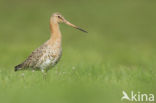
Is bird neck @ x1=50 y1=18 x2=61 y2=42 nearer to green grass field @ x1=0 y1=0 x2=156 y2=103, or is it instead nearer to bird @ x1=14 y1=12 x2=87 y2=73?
bird @ x1=14 y1=12 x2=87 y2=73

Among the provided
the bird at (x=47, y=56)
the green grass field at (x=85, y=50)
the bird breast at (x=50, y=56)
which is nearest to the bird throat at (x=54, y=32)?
the bird at (x=47, y=56)

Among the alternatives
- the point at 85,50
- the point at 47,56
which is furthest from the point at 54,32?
the point at 85,50

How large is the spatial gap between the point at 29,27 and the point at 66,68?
41.8ft

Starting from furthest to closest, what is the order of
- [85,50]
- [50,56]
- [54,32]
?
[85,50] < [54,32] < [50,56]

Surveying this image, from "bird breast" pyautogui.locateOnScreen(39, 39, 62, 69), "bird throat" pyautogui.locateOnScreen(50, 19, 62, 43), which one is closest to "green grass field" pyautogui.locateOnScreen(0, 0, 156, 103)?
"bird breast" pyautogui.locateOnScreen(39, 39, 62, 69)

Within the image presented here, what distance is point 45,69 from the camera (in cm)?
1125

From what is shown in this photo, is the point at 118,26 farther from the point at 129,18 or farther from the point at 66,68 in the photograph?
the point at 66,68

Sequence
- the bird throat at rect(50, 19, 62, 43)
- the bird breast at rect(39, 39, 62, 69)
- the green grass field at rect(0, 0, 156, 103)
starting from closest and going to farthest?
the green grass field at rect(0, 0, 156, 103), the bird breast at rect(39, 39, 62, 69), the bird throat at rect(50, 19, 62, 43)

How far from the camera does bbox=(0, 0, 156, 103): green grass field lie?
8312 mm

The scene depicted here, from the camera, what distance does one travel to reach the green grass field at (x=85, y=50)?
8.31 m

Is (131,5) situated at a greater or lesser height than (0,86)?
greater

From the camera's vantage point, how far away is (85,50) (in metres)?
17.5

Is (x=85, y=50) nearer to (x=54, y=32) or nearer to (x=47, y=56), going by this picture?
(x=54, y=32)

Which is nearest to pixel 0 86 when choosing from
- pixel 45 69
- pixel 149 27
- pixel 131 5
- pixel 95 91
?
pixel 95 91
